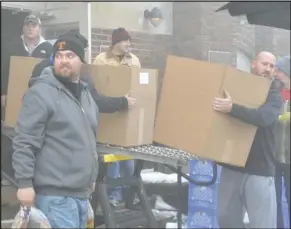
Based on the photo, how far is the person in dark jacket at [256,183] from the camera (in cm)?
414

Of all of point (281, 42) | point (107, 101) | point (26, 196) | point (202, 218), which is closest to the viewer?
point (26, 196)

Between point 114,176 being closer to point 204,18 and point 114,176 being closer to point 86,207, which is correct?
point 86,207

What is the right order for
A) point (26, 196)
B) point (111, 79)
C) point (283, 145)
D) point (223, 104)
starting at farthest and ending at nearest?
point (283, 145), point (111, 79), point (223, 104), point (26, 196)

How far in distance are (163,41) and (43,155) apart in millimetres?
2845

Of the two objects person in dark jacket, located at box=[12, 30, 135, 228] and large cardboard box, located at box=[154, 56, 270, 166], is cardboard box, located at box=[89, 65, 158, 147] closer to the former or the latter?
large cardboard box, located at box=[154, 56, 270, 166]

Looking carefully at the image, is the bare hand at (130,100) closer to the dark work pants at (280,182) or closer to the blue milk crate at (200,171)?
the blue milk crate at (200,171)

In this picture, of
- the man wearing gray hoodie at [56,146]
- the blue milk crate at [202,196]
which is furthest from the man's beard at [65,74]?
the blue milk crate at [202,196]

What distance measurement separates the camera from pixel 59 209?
3281 mm

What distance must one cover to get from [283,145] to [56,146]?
2.38 metres

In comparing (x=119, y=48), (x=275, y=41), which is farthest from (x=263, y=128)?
(x=275, y=41)

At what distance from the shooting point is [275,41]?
21.2 feet

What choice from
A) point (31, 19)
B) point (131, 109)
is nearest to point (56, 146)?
point (131, 109)

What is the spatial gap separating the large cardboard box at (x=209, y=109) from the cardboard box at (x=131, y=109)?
214 mm

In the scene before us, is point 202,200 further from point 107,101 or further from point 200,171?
point 107,101
